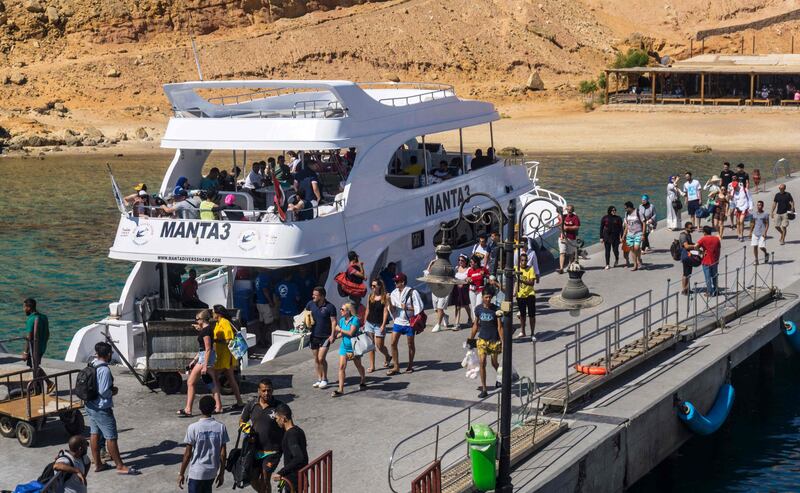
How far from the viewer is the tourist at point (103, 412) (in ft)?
48.1

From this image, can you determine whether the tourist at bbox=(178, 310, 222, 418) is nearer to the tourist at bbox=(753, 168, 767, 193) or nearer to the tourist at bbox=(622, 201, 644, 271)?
the tourist at bbox=(622, 201, 644, 271)

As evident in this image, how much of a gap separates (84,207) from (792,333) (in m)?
35.3

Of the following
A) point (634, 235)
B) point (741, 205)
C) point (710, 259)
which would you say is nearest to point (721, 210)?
point (741, 205)

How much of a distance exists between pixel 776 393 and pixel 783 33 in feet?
291

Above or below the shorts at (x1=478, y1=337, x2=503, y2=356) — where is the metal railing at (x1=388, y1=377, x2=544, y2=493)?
below

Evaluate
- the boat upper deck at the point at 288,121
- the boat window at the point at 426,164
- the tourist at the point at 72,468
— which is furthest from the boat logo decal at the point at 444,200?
the tourist at the point at 72,468

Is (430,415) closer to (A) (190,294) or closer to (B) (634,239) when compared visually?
(A) (190,294)

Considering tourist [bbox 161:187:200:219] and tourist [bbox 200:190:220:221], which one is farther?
tourist [bbox 161:187:200:219]

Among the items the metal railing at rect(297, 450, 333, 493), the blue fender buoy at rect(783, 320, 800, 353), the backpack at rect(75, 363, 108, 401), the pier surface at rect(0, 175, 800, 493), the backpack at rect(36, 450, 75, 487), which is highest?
the backpack at rect(75, 363, 108, 401)

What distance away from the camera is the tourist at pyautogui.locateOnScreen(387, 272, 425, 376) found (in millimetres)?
18844

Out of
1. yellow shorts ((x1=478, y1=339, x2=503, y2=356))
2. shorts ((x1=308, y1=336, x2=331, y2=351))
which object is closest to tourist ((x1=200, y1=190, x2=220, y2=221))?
shorts ((x1=308, y1=336, x2=331, y2=351))

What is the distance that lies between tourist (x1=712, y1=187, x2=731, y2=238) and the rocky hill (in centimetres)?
5351

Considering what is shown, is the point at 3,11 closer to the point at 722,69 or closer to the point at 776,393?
the point at 722,69

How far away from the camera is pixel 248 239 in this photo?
67.7 ft
